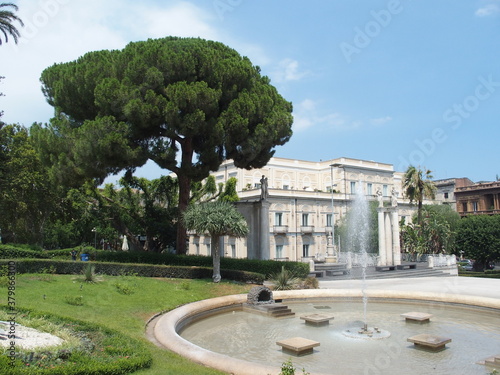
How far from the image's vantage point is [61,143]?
2084 centimetres

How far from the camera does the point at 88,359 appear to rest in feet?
21.5

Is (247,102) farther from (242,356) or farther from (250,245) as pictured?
(242,356)

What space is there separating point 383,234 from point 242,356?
1061 inches

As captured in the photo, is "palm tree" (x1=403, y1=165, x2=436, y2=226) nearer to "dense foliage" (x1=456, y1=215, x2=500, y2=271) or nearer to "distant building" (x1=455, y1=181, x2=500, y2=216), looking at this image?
"dense foliage" (x1=456, y1=215, x2=500, y2=271)

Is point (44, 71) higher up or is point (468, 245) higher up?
point (44, 71)

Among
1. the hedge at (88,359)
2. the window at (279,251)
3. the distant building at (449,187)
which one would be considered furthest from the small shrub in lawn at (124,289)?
the distant building at (449,187)

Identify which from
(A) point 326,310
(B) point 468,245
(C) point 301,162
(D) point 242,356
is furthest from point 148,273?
(C) point 301,162

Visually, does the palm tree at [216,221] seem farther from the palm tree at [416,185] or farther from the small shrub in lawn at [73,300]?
the palm tree at [416,185]

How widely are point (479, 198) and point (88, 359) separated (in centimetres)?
6654

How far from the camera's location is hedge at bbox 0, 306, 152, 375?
19.0ft

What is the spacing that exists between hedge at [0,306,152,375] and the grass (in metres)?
0.36

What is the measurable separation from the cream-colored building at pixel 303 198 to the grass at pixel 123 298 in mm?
21934

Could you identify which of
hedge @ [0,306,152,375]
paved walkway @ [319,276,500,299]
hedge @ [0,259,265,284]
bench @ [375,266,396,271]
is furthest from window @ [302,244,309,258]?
hedge @ [0,306,152,375]

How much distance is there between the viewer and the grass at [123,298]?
317 inches
